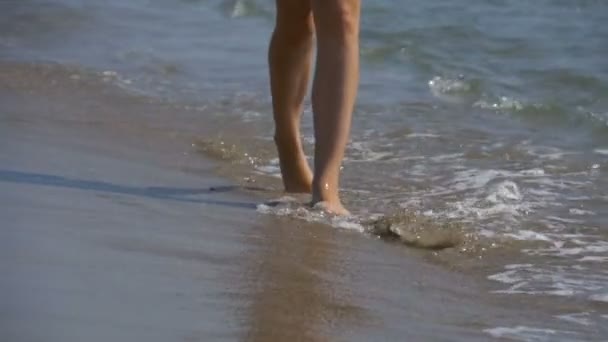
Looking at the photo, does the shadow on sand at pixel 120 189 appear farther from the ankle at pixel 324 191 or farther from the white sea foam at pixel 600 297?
the white sea foam at pixel 600 297

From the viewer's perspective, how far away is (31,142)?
4652 millimetres

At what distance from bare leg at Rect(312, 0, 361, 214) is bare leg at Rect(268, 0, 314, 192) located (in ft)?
0.79

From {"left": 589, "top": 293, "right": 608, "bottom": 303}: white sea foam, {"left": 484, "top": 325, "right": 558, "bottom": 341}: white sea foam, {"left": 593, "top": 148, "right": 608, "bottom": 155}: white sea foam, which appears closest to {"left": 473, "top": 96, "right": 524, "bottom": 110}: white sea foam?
{"left": 593, "top": 148, "right": 608, "bottom": 155}: white sea foam

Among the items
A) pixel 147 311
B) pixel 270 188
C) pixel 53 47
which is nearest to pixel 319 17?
pixel 270 188

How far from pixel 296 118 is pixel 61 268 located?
5.12 ft

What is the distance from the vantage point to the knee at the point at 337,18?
3943 mm

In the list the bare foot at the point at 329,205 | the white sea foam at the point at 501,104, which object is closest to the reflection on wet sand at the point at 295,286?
the bare foot at the point at 329,205

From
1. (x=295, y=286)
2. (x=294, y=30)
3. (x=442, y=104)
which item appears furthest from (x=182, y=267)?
(x=442, y=104)

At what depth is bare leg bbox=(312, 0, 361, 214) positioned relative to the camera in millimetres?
4004

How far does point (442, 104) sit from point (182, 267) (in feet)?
11.2

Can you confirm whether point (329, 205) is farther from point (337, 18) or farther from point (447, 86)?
point (447, 86)

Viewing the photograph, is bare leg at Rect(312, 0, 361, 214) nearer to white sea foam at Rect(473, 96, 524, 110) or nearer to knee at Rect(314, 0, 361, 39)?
knee at Rect(314, 0, 361, 39)

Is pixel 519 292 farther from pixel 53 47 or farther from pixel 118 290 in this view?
pixel 53 47

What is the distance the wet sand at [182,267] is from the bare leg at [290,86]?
0.60 feet
